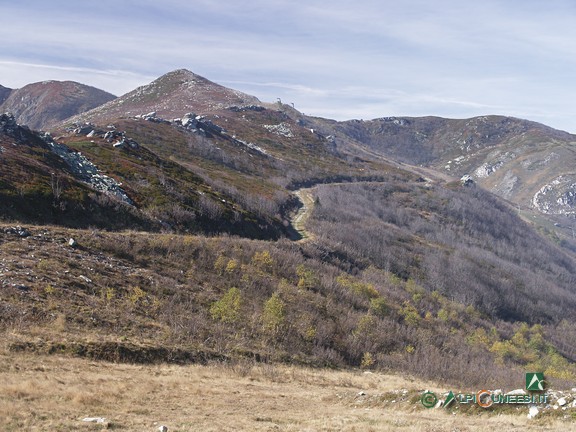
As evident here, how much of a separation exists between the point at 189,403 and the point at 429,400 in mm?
10779

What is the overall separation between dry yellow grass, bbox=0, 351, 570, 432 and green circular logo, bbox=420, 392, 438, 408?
0.31 metres

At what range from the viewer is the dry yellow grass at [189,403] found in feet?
50.2

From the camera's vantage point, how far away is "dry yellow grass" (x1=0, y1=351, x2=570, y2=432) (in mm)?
15312

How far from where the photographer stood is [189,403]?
62.4 ft

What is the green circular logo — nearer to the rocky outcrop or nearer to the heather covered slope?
the heather covered slope

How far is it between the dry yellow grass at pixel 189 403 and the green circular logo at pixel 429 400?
314 millimetres

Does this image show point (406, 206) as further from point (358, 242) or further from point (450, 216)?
point (358, 242)
